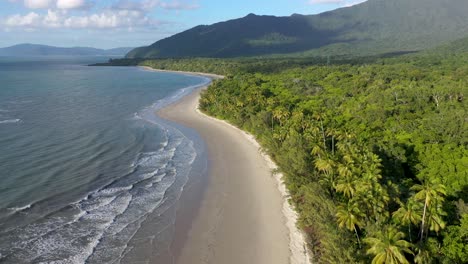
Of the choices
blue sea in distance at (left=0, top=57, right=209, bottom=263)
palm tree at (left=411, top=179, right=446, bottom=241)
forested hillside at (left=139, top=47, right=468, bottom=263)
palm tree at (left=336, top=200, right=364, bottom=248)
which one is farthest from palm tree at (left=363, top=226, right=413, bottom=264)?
blue sea in distance at (left=0, top=57, right=209, bottom=263)

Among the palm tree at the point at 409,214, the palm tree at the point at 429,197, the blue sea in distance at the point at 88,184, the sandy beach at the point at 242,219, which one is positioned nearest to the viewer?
the palm tree at the point at 409,214

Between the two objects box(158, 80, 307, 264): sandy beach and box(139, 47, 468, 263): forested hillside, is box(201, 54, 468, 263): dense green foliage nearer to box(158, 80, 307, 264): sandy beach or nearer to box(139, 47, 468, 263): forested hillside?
box(139, 47, 468, 263): forested hillside

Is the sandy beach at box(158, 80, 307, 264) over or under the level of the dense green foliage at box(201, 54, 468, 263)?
under

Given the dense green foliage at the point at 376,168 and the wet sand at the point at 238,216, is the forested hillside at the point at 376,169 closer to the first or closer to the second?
the dense green foliage at the point at 376,168

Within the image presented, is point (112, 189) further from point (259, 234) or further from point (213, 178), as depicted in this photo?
point (259, 234)

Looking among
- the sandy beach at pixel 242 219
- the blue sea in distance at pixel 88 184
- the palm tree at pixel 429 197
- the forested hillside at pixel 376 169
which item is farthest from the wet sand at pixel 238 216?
the palm tree at pixel 429 197
